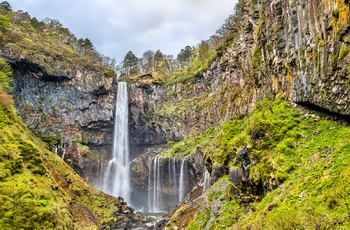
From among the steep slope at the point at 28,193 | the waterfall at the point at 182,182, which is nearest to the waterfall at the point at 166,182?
the waterfall at the point at 182,182

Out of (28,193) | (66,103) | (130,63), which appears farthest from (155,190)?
(130,63)

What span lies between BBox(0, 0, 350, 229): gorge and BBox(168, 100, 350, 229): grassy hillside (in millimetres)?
68

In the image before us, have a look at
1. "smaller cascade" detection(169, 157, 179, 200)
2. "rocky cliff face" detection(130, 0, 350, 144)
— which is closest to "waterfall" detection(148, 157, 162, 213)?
"smaller cascade" detection(169, 157, 179, 200)

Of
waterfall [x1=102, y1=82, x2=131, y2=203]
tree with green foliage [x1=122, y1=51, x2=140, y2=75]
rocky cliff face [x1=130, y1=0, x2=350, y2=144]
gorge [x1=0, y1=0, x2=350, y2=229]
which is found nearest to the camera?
gorge [x1=0, y1=0, x2=350, y2=229]

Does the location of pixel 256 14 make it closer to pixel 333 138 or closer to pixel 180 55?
pixel 333 138

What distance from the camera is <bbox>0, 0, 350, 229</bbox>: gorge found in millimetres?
11359

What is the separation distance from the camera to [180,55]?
82.8 m

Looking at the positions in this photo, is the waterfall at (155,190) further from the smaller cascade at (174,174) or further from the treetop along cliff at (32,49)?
the treetop along cliff at (32,49)

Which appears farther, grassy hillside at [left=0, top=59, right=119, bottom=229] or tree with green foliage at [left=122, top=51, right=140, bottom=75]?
tree with green foliage at [left=122, top=51, right=140, bottom=75]

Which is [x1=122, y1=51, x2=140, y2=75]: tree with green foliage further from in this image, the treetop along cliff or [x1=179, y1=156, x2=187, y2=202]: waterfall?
[x1=179, y1=156, x2=187, y2=202]: waterfall

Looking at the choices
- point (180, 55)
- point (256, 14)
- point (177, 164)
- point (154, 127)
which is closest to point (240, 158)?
point (256, 14)

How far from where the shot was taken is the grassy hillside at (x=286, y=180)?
23.7 feet

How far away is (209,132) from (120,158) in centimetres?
1985

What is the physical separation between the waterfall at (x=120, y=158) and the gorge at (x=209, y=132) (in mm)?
209
